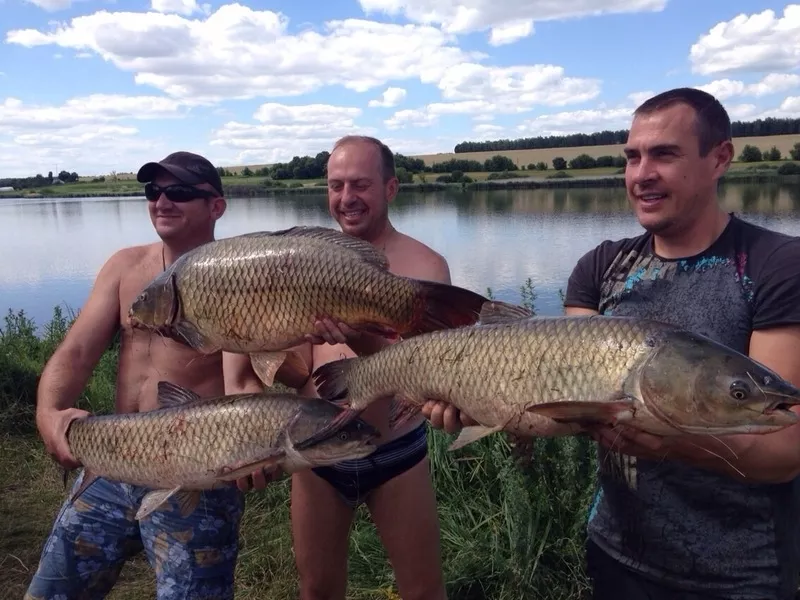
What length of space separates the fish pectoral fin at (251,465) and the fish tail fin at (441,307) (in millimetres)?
552

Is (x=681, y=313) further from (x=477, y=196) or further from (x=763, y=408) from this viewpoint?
(x=477, y=196)

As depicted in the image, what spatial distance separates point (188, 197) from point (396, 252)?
0.77 m

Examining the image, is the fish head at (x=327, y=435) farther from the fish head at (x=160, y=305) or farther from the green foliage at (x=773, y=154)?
the green foliage at (x=773, y=154)

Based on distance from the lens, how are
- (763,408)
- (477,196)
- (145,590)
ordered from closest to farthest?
(763,408) < (145,590) < (477,196)

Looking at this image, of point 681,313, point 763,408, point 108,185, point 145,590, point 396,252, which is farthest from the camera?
point 108,185

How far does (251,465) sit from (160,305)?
0.53 meters

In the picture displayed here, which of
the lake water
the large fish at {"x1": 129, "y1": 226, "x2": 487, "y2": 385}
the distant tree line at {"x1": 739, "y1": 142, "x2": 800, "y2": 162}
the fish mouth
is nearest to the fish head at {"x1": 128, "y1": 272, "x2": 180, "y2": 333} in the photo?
the large fish at {"x1": 129, "y1": 226, "x2": 487, "y2": 385}

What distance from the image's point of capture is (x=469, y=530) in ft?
10.3

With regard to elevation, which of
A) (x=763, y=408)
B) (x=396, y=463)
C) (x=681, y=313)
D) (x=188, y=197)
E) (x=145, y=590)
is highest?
(x=188, y=197)

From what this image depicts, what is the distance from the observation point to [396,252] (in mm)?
2523

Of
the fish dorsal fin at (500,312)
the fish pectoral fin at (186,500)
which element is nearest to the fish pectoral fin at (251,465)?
the fish pectoral fin at (186,500)

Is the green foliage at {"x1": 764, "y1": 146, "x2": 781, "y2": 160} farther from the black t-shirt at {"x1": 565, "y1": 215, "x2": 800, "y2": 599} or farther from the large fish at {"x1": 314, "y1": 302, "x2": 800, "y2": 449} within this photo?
the large fish at {"x1": 314, "y1": 302, "x2": 800, "y2": 449}

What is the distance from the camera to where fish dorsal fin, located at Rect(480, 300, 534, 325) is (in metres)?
1.74

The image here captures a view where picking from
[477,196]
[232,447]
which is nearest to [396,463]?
[232,447]
